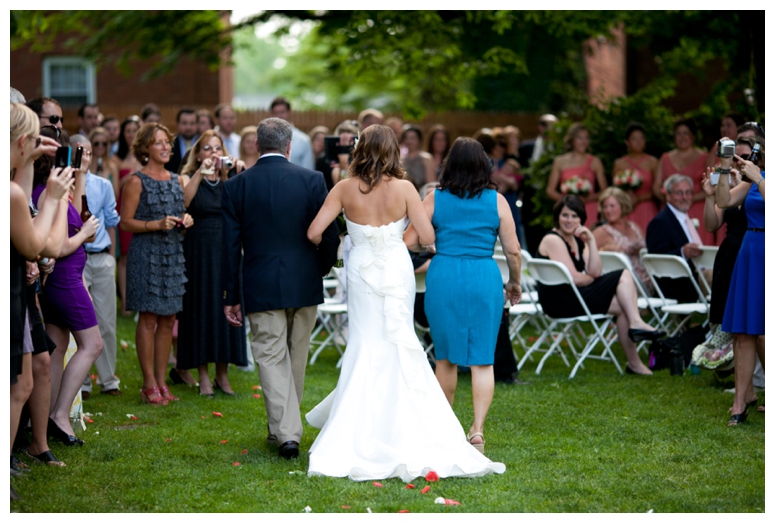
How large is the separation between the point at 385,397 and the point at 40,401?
6.06ft

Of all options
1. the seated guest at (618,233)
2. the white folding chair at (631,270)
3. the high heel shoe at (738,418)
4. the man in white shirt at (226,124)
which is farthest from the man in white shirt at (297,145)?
the high heel shoe at (738,418)

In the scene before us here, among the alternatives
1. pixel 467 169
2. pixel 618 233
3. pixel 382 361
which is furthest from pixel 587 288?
pixel 382 361

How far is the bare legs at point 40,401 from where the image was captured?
5441mm

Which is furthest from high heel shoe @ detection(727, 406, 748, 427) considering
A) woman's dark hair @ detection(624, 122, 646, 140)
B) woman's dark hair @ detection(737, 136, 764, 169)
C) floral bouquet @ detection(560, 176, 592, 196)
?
woman's dark hair @ detection(624, 122, 646, 140)

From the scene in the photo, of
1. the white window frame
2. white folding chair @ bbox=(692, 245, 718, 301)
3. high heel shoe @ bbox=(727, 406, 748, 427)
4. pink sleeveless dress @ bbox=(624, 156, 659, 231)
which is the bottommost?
high heel shoe @ bbox=(727, 406, 748, 427)

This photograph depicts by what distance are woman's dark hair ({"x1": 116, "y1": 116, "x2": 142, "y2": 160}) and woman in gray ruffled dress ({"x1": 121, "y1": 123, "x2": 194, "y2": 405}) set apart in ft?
12.0

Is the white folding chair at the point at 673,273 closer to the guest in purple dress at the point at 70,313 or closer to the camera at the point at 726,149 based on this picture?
the camera at the point at 726,149

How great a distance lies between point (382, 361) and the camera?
18.3 feet

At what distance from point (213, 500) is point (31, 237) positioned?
61.1 inches

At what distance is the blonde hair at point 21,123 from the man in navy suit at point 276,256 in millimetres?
1611

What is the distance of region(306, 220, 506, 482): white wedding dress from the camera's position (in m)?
5.37

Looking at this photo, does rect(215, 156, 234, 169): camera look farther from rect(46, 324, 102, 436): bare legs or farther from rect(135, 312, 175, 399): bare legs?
rect(46, 324, 102, 436): bare legs

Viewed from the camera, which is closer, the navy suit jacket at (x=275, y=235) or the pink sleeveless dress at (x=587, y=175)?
the navy suit jacket at (x=275, y=235)

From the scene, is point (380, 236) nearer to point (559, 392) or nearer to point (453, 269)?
point (453, 269)
